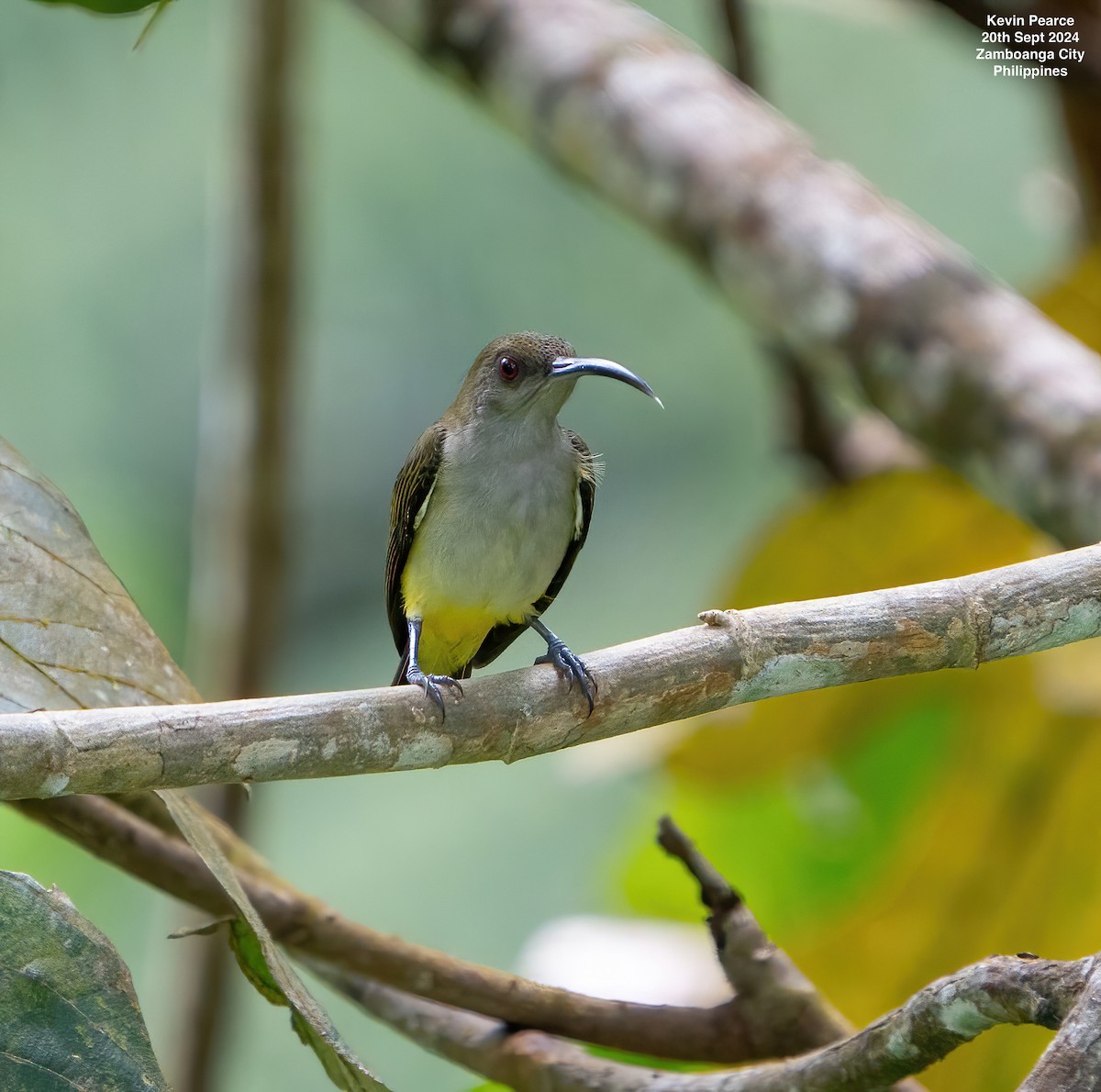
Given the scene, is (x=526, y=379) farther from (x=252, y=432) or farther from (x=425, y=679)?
(x=252, y=432)

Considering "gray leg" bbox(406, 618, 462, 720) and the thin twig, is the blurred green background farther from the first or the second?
the thin twig

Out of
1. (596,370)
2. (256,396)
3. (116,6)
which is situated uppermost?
(116,6)

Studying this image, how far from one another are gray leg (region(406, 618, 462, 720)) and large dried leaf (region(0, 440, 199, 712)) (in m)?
0.36

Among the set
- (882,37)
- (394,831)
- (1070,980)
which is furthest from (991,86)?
(1070,980)

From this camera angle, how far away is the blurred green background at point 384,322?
6965mm

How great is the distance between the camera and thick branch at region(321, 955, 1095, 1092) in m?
1.68

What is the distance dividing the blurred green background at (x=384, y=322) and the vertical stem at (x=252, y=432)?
6.08ft

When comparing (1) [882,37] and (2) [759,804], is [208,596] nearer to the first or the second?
(2) [759,804]

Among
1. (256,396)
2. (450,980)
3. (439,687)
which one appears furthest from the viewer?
(256,396)

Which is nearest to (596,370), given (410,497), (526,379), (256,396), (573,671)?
(526,379)

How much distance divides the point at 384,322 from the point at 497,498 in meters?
5.00

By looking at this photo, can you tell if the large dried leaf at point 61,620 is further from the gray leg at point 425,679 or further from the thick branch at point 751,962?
the thick branch at point 751,962

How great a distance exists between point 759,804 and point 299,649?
3954mm

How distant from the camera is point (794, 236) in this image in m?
3.13
